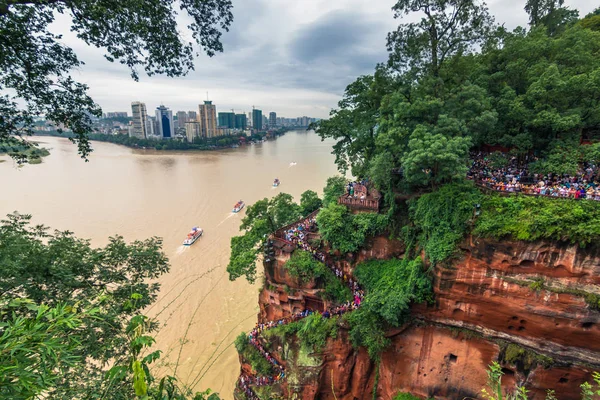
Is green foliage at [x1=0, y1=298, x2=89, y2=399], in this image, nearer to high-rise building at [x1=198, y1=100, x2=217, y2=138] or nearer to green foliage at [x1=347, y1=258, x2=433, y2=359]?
green foliage at [x1=347, y1=258, x2=433, y2=359]

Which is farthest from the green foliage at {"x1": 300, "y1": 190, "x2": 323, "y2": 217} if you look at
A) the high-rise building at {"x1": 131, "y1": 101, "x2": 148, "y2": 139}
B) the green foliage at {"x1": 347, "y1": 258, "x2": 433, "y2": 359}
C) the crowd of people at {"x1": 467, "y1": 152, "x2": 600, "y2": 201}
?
the high-rise building at {"x1": 131, "y1": 101, "x2": 148, "y2": 139}

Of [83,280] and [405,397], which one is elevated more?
[83,280]

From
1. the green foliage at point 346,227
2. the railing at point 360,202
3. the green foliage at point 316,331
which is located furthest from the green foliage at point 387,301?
the railing at point 360,202

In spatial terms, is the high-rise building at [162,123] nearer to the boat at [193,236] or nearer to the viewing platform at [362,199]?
the boat at [193,236]

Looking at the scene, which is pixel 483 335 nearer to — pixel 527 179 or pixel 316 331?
pixel 316 331

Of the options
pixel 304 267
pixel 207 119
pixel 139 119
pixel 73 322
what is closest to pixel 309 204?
pixel 304 267

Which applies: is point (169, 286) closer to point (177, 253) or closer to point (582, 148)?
point (177, 253)
